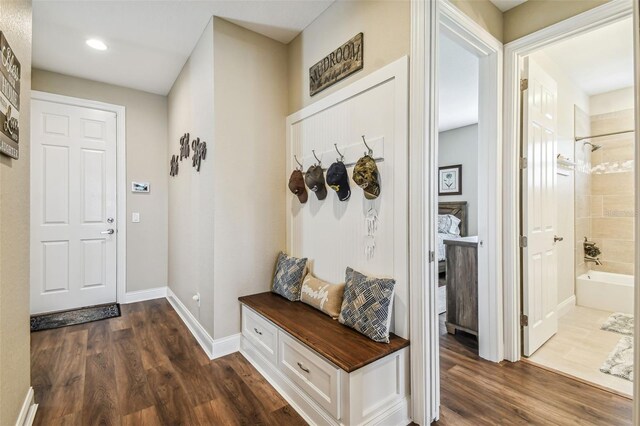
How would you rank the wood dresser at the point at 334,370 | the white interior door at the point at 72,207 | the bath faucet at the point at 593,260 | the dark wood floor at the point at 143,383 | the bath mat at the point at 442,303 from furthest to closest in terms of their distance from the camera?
the bath faucet at the point at 593,260
the bath mat at the point at 442,303
the white interior door at the point at 72,207
the dark wood floor at the point at 143,383
the wood dresser at the point at 334,370

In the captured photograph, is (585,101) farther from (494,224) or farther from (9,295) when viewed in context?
(9,295)

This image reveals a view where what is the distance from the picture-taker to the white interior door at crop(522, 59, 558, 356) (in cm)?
227

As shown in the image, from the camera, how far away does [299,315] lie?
1970 millimetres

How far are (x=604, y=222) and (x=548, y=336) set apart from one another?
2333mm

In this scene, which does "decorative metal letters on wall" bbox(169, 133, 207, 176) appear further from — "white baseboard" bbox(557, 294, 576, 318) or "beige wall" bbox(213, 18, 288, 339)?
"white baseboard" bbox(557, 294, 576, 318)

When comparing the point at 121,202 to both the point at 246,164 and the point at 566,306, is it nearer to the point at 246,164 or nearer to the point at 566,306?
the point at 246,164

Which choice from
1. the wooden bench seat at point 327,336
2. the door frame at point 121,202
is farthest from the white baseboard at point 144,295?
the wooden bench seat at point 327,336

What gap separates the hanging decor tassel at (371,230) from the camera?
1808 mm

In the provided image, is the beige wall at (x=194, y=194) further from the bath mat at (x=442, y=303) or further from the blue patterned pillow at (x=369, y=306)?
the bath mat at (x=442, y=303)

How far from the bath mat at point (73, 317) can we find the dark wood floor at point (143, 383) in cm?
17

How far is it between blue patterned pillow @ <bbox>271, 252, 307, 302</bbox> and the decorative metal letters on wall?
45.3 inches

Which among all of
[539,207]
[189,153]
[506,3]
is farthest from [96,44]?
[539,207]

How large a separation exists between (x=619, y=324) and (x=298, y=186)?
3455 millimetres

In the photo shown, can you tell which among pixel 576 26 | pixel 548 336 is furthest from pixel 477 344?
pixel 576 26
